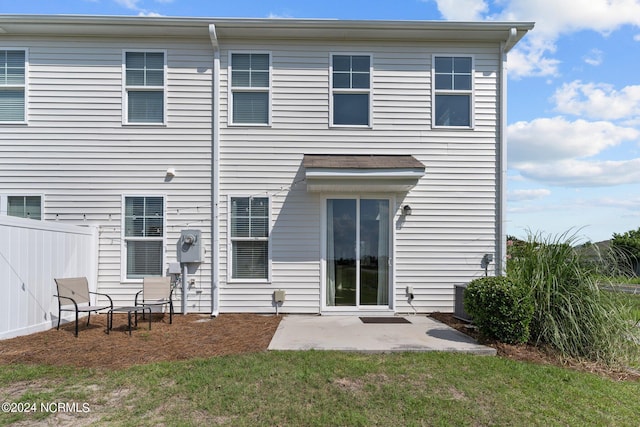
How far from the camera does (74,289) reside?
20.2 ft

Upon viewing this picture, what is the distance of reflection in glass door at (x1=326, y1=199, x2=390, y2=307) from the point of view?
742cm

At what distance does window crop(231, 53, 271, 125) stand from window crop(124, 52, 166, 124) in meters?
1.40

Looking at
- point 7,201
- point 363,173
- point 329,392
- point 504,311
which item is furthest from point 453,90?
point 7,201

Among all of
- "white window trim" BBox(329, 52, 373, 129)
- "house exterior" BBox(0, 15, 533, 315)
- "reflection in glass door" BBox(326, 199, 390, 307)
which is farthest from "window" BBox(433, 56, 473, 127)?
"reflection in glass door" BBox(326, 199, 390, 307)

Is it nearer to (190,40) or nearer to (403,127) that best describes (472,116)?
(403,127)

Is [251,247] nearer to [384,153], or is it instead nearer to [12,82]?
[384,153]

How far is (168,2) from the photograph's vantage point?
716 centimetres

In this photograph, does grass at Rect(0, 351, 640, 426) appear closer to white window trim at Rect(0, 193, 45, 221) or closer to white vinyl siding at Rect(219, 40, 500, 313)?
white vinyl siding at Rect(219, 40, 500, 313)

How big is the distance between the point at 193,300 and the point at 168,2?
18.7ft

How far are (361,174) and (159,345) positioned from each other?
164 inches

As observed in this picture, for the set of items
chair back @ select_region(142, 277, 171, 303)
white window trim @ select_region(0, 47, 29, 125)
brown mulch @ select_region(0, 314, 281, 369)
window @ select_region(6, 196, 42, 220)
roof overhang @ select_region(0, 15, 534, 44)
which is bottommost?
brown mulch @ select_region(0, 314, 281, 369)

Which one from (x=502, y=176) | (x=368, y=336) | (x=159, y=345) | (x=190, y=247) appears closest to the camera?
(x=159, y=345)

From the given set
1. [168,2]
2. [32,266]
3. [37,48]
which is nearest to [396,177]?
[168,2]

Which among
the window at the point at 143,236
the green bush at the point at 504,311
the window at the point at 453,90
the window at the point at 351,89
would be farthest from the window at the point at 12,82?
the green bush at the point at 504,311
